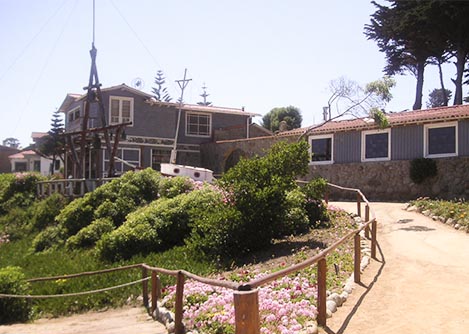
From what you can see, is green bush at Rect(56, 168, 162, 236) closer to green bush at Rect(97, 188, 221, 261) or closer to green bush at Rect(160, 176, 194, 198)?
green bush at Rect(160, 176, 194, 198)

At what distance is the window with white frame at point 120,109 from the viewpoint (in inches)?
1196

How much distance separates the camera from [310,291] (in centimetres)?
768

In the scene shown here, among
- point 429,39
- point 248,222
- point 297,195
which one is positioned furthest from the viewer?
point 429,39

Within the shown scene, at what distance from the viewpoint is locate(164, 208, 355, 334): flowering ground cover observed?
650cm

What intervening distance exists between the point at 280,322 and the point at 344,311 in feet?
4.07

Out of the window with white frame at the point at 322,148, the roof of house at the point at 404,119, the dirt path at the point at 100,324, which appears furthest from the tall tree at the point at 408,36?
the dirt path at the point at 100,324

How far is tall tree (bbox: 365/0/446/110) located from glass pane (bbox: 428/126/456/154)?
11.6 metres

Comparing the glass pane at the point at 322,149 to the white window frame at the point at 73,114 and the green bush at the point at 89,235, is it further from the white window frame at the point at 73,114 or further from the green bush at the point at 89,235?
the white window frame at the point at 73,114

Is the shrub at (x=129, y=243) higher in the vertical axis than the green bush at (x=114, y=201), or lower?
lower

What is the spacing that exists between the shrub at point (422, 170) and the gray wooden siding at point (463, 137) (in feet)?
3.79

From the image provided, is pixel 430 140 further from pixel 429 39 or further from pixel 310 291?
pixel 310 291

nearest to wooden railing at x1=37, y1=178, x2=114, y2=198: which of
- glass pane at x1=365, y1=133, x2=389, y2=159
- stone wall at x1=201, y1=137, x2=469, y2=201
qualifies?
stone wall at x1=201, y1=137, x2=469, y2=201

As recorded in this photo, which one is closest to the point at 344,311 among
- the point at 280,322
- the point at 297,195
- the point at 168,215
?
the point at 280,322

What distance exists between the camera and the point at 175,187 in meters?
17.1
